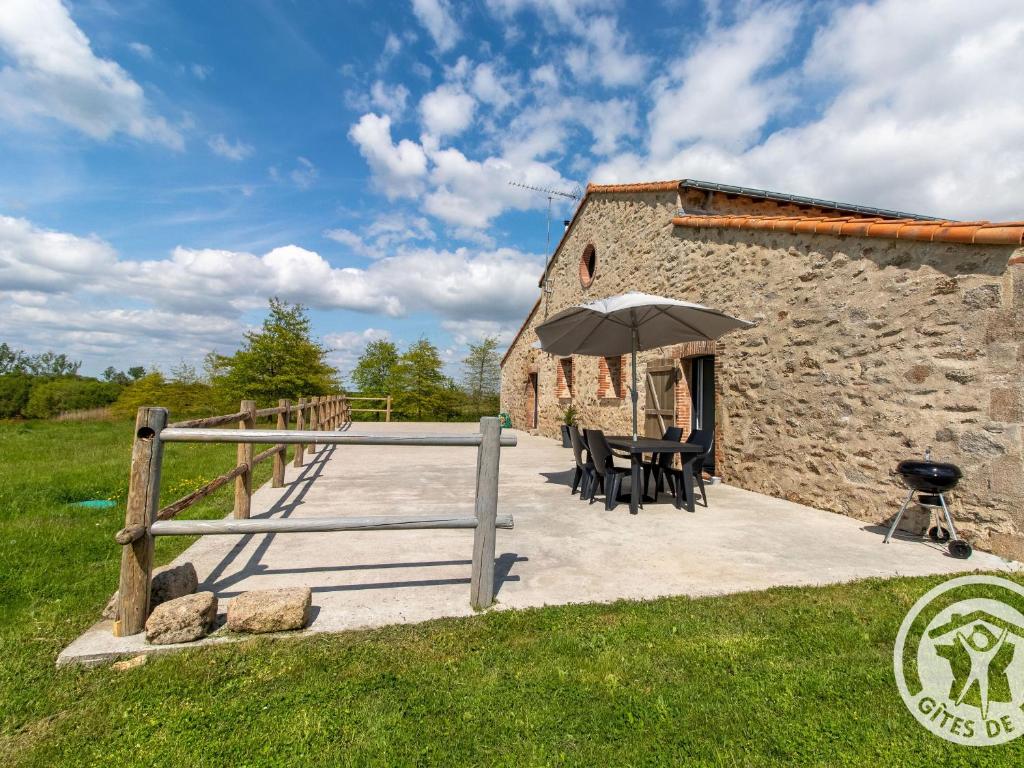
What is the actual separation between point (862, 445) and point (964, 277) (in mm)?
1787

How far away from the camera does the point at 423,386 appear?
26.7 metres

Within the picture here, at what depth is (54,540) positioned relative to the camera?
3707 millimetres

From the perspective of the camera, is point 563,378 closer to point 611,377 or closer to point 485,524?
point 611,377

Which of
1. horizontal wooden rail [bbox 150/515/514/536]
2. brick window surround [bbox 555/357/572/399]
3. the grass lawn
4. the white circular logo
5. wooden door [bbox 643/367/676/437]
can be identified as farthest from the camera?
brick window surround [bbox 555/357/572/399]

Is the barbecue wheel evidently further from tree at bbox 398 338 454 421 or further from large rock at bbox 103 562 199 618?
tree at bbox 398 338 454 421

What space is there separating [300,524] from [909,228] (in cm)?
566

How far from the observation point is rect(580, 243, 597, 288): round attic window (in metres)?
12.3

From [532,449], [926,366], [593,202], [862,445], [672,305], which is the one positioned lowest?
[532,449]

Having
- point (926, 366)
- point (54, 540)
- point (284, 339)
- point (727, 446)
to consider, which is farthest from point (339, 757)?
point (284, 339)

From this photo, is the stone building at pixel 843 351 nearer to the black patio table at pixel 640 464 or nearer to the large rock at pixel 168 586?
the black patio table at pixel 640 464

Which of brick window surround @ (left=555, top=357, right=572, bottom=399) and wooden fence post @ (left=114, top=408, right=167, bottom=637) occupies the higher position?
brick window surround @ (left=555, top=357, right=572, bottom=399)

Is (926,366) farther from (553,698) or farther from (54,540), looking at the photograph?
(54,540)

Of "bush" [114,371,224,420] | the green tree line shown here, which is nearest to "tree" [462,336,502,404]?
the green tree line

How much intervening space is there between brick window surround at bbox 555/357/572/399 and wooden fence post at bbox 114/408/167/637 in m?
11.5
